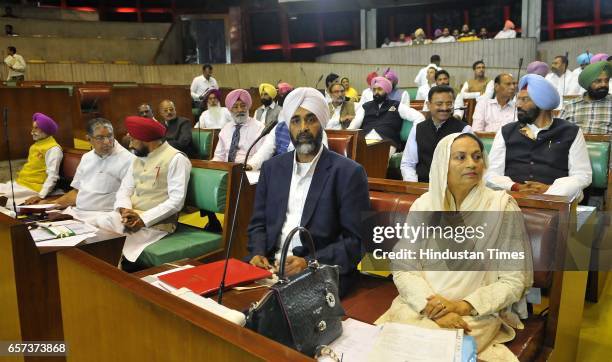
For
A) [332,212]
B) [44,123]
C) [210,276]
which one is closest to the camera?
[210,276]

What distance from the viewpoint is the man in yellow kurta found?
401cm

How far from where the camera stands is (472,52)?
1064 cm

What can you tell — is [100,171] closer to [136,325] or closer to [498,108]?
[136,325]

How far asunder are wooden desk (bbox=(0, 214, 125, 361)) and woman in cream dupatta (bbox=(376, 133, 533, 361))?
127 centimetres

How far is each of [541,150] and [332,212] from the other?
1.55 meters

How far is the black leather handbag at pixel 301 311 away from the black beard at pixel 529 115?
6.61 ft

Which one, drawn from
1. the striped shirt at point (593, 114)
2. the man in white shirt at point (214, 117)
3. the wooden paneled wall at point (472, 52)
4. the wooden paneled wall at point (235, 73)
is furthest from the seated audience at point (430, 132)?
the wooden paneled wall at point (472, 52)

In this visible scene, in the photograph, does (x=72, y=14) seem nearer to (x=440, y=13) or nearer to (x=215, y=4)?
(x=215, y=4)

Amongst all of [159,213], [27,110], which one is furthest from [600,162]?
[27,110]

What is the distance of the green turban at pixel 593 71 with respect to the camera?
3.68 meters

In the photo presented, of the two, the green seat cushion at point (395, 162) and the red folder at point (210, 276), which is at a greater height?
the green seat cushion at point (395, 162)

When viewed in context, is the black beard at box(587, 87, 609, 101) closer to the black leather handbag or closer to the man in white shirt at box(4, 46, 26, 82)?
the black leather handbag

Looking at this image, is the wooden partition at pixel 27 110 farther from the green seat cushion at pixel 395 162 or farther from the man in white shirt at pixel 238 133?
the green seat cushion at pixel 395 162

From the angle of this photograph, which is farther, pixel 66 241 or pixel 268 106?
pixel 268 106
